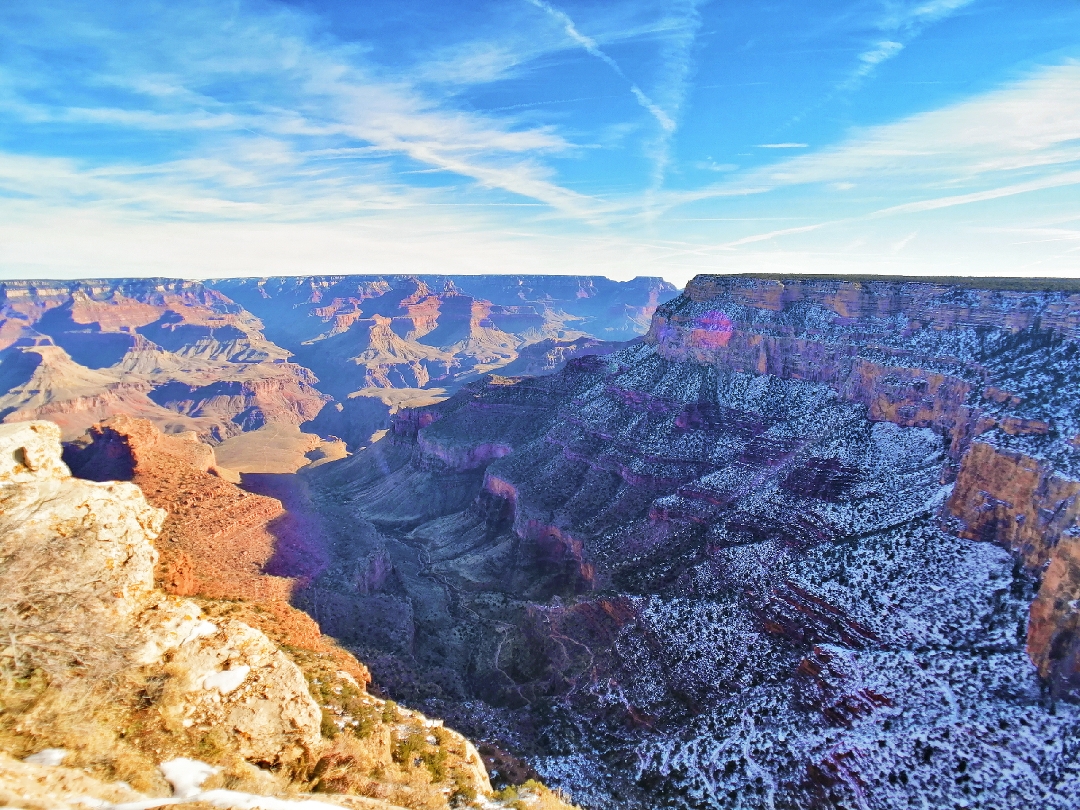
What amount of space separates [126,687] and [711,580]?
31.7 m

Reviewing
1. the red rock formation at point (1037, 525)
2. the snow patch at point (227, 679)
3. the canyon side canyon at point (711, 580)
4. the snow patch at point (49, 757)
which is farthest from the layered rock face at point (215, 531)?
the red rock formation at point (1037, 525)

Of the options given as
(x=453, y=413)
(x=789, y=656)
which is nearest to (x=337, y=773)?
(x=789, y=656)

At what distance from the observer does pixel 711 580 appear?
37.1 metres

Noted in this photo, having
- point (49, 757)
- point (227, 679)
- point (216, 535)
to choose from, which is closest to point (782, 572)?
point (227, 679)

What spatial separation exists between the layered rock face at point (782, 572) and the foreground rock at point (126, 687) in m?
15.9

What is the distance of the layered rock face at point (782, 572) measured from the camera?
2388 cm

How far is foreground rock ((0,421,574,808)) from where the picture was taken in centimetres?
1223

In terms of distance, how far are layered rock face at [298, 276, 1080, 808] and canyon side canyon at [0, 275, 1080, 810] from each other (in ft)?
0.52

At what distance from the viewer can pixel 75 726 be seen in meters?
12.5

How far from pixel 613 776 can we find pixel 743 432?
30.9m

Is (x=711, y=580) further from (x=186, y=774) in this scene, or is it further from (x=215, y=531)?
(x=215, y=531)

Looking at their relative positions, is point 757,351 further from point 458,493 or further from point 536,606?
point 458,493

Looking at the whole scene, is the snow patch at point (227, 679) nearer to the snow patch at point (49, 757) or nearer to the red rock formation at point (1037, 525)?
the snow patch at point (49, 757)

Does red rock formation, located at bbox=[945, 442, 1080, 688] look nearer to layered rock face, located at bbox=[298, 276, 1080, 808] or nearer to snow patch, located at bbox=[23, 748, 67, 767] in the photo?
layered rock face, located at bbox=[298, 276, 1080, 808]
